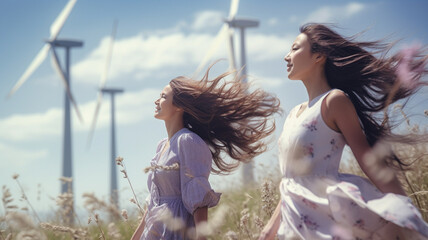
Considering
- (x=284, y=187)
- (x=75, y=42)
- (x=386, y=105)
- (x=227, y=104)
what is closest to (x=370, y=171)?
(x=284, y=187)

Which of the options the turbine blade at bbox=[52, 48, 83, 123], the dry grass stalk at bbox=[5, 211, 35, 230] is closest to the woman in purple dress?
the dry grass stalk at bbox=[5, 211, 35, 230]

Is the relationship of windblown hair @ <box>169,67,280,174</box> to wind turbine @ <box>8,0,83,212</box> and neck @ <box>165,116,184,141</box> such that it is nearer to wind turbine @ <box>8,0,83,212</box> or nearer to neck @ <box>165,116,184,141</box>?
neck @ <box>165,116,184,141</box>

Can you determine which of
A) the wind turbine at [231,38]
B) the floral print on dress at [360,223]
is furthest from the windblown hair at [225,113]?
the wind turbine at [231,38]

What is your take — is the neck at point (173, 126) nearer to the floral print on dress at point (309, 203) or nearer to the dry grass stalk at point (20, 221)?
the floral print on dress at point (309, 203)

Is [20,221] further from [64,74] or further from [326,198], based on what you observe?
[64,74]

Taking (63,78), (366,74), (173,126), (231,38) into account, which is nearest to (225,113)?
(173,126)

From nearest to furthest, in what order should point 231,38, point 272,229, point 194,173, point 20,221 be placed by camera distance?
1. point 20,221
2. point 272,229
3. point 194,173
4. point 231,38

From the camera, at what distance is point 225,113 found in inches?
151

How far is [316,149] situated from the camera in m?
2.61

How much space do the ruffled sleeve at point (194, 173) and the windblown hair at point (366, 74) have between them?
100cm

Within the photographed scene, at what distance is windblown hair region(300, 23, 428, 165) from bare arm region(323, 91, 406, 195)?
0.37 meters

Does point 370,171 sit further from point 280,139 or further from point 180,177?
point 180,177

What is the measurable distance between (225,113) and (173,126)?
18.9 inches

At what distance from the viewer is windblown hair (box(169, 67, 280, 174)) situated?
370 centimetres
